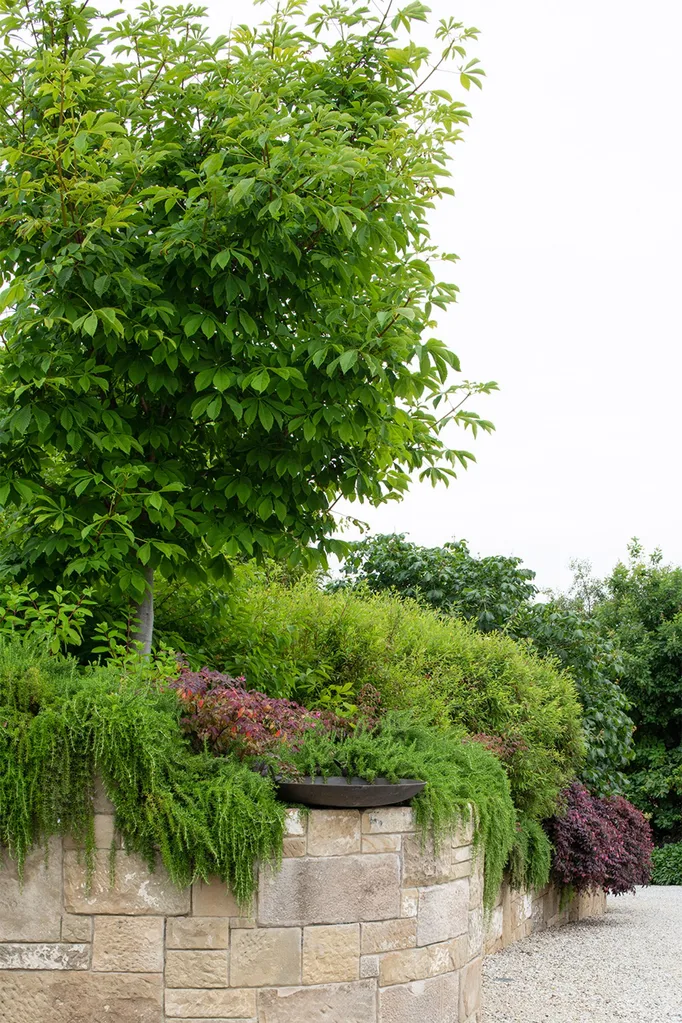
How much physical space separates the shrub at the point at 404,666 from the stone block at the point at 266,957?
2.90m

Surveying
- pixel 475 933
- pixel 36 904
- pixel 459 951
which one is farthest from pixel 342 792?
pixel 475 933

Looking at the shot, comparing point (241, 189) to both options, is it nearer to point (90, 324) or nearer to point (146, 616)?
point (90, 324)

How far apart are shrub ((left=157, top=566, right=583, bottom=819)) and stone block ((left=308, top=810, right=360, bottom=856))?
2675 mm

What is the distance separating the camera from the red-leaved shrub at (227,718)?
524 cm

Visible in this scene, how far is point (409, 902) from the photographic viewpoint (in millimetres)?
5336

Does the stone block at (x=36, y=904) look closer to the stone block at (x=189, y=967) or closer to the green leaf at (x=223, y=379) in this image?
the stone block at (x=189, y=967)

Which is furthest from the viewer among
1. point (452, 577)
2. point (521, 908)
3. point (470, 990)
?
point (452, 577)

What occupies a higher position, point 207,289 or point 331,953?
point 207,289

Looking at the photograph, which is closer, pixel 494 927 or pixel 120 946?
pixel 120 946

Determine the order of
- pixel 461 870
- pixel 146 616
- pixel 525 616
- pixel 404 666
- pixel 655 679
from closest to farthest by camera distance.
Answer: pixel 461 870 < pixel 146 616 < pixel 404 666 < pixel 525 616 < pixel 655 679

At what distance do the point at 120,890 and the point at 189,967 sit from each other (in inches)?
19.2

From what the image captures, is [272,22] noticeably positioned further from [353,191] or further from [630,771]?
[630,771]

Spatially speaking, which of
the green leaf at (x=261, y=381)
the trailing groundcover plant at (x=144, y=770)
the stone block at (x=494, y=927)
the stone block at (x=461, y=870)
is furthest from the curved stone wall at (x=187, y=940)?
the stone block at (x=494, y=927)

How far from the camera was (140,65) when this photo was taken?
6438mm
